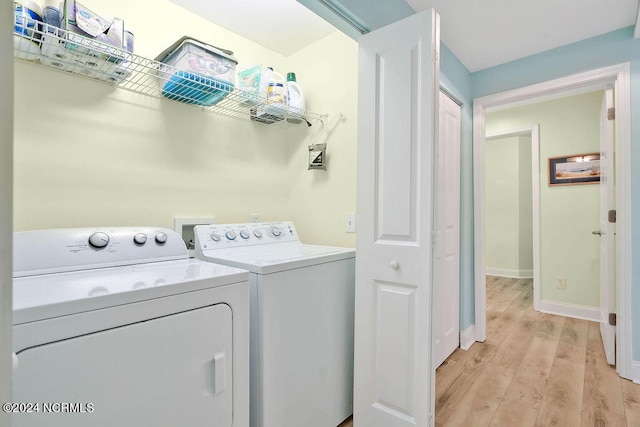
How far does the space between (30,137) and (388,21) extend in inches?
70.2

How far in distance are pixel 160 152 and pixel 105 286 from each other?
1024 millimetres

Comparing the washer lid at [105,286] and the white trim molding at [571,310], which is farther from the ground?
the washer lid at [105,286]

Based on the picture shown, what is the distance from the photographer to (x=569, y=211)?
11.1ft

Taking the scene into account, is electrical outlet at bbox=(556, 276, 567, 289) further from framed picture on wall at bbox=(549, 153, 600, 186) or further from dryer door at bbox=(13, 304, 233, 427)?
dryer door at bbox=(13, 304, 233, 427)

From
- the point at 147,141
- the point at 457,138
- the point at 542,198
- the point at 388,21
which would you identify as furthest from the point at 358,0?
the point at 542,198

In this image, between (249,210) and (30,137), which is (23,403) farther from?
(249,210)

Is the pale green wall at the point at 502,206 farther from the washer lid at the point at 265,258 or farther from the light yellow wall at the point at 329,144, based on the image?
the washer lid at the point at 265,258

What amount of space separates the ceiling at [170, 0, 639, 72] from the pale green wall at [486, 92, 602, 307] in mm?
1558

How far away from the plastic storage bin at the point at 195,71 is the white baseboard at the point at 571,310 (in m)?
3.91

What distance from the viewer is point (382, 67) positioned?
1452 millimetres

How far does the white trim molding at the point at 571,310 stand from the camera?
315 cm

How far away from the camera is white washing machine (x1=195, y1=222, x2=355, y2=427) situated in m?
1.21

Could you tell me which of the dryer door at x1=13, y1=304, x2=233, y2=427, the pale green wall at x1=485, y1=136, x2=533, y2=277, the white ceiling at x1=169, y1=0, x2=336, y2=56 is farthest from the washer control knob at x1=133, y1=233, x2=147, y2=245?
the pale green wall at x1=485, y1=136, x2=533, y2=277

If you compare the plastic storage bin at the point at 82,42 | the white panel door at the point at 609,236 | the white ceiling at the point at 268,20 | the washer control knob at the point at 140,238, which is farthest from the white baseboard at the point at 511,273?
the plastic storage bin at the point at 82,42
